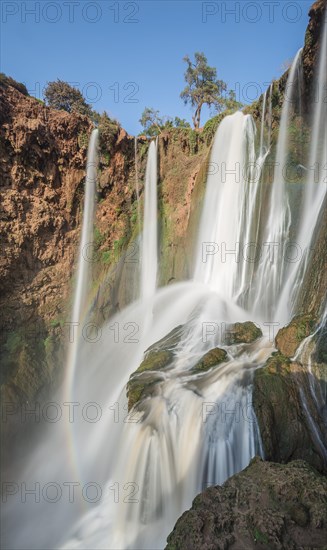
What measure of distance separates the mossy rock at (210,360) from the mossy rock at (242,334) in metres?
0.58

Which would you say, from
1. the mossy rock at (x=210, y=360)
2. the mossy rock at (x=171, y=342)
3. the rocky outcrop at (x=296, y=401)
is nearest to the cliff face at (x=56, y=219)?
the mossy rock at (x=171, y=342)

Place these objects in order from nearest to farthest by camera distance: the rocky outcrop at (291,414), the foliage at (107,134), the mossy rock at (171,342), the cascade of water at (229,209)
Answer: the rocky outcrop at (291,414) < the mossy rock at (171,342) < the cascade of water at (229,209) < the foliage at (107,134)

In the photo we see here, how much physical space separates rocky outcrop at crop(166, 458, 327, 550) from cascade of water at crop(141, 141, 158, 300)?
30.8ft

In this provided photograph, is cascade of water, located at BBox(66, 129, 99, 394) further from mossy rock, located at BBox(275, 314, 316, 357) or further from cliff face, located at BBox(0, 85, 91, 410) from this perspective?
mossy rock, located at BBox(275, 314, 316, 357)

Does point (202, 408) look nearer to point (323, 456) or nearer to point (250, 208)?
point (323, 456)

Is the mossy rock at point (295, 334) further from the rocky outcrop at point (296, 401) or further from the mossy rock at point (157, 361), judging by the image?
the mossy rock at point (157, 361)

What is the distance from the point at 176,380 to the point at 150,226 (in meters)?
8.20

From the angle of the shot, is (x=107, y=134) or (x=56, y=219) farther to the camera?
(x=107, y=134)

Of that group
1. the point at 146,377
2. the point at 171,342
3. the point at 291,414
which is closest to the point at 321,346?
the point at 291,414

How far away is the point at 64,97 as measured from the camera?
19.9 metres

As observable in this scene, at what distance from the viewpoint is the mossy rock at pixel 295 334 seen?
5434 mm

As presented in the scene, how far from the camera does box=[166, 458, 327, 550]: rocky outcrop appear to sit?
2.57 meters

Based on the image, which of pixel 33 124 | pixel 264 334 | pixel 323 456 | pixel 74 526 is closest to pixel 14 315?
pixel 33 124

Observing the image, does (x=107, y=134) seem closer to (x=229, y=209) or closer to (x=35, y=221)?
(x=35, y=221)
